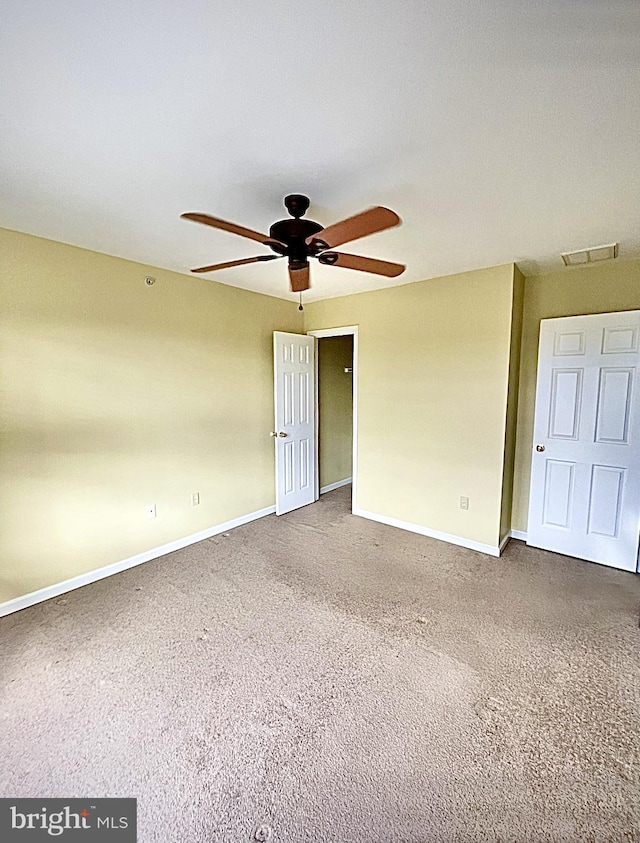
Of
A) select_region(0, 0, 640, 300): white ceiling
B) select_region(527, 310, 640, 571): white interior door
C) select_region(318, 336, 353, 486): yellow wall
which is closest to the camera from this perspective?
select_region(0, 0, 640, 300): white ceiling

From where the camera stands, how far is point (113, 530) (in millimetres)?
2963

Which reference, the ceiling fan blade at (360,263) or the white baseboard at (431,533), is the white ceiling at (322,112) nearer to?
the ceiling fan blade at (360,263)

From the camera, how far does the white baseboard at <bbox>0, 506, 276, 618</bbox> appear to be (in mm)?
2514

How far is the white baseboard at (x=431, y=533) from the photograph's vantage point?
3.31 metres

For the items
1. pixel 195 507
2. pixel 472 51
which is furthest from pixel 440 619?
pixel 472 51

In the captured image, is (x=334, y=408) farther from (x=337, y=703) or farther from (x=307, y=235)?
(x=337, y=703)

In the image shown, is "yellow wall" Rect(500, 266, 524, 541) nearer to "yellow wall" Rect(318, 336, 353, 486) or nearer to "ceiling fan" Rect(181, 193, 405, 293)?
"ceiling fan" Rect(181, 193, 405, 293)

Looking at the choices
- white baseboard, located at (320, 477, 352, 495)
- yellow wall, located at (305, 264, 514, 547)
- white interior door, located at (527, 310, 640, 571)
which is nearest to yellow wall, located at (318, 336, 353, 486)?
white baseboard, located at (320, 477, 352, 495)

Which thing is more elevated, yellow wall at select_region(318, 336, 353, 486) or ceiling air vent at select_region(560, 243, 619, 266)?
ceiling air vent at select_region(560, 243, 619, 266)

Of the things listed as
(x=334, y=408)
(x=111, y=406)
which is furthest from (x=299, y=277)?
(x=334, y=408)

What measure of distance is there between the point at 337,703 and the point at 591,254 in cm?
338

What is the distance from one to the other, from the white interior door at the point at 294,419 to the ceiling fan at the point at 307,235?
1923mm

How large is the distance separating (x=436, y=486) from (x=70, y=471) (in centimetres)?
304

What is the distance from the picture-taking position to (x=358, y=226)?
1.52 meters
